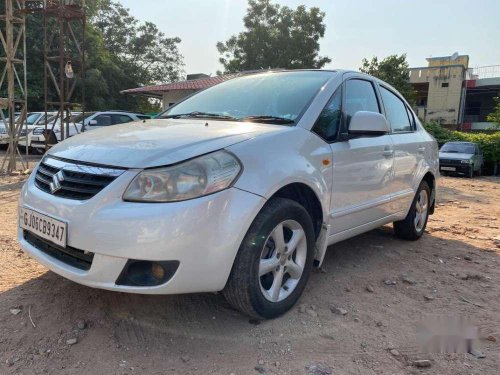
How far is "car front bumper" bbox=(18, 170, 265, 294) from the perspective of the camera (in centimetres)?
219

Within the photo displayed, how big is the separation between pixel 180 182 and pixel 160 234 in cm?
29

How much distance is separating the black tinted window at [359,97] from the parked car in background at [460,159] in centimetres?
1437

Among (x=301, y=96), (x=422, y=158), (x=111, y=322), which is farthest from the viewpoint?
(x=422, y=158)

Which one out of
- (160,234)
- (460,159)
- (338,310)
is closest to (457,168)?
(460,159)

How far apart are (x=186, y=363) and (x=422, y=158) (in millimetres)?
3380

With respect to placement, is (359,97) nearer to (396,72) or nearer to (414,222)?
(414,222)

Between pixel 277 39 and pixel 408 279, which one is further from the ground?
pixel 277 39

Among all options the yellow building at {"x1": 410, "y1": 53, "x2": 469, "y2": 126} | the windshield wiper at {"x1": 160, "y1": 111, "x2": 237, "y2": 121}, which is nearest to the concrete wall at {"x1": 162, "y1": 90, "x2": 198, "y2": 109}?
the windshield wiper at {"x1": 160, "y1": 111, "x2": 237, "y2": 121}

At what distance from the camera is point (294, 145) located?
281 centimetres

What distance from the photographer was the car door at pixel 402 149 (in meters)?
4.09

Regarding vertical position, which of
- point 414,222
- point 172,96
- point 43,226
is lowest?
point 414,222

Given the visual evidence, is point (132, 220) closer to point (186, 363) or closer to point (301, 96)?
point (186, 363)

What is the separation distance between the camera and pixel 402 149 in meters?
4.16

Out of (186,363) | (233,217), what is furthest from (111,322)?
(233,217)
